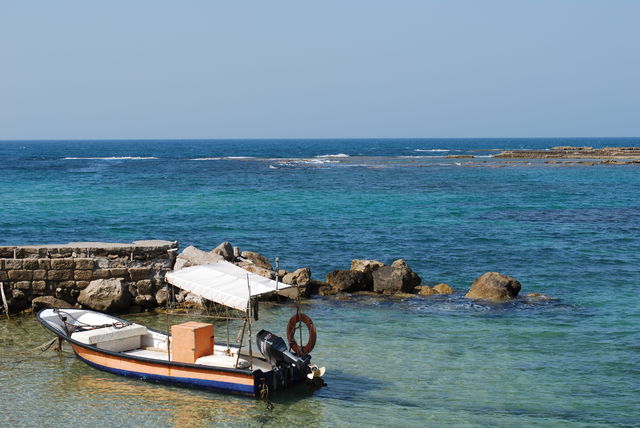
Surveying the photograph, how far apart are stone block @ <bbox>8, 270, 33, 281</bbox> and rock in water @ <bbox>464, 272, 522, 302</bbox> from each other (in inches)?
550

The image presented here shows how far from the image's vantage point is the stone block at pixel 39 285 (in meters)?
22.4

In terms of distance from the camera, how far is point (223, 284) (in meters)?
16.3

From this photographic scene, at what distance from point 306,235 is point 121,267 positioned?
51.9 ft

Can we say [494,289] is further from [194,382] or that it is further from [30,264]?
[30,264]

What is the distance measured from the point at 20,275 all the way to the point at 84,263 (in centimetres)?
193

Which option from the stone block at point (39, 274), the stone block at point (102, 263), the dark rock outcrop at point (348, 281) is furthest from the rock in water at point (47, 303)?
the dark rock outcrop at point (348, 281)

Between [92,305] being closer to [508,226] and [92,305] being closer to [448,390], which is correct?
[448,390]

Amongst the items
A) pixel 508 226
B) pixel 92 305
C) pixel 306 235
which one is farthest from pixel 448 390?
pixel 508 226

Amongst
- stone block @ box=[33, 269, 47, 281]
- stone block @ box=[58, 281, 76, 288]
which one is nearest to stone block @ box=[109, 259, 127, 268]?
stone block @ box=[58, 281, 76, 288]

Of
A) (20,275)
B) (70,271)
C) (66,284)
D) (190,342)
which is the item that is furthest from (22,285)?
(190,342)

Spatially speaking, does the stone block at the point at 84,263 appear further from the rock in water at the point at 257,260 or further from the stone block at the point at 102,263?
the rock in water at the point at 257,260

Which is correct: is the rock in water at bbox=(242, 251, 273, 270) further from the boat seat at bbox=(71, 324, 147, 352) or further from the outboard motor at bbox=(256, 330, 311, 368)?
the outboard motor at bbox=(256, 330, 311, 368)

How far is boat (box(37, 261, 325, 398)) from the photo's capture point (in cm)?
1551

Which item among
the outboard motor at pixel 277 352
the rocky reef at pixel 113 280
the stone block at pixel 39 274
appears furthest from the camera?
the stone block at pixel 39 274
